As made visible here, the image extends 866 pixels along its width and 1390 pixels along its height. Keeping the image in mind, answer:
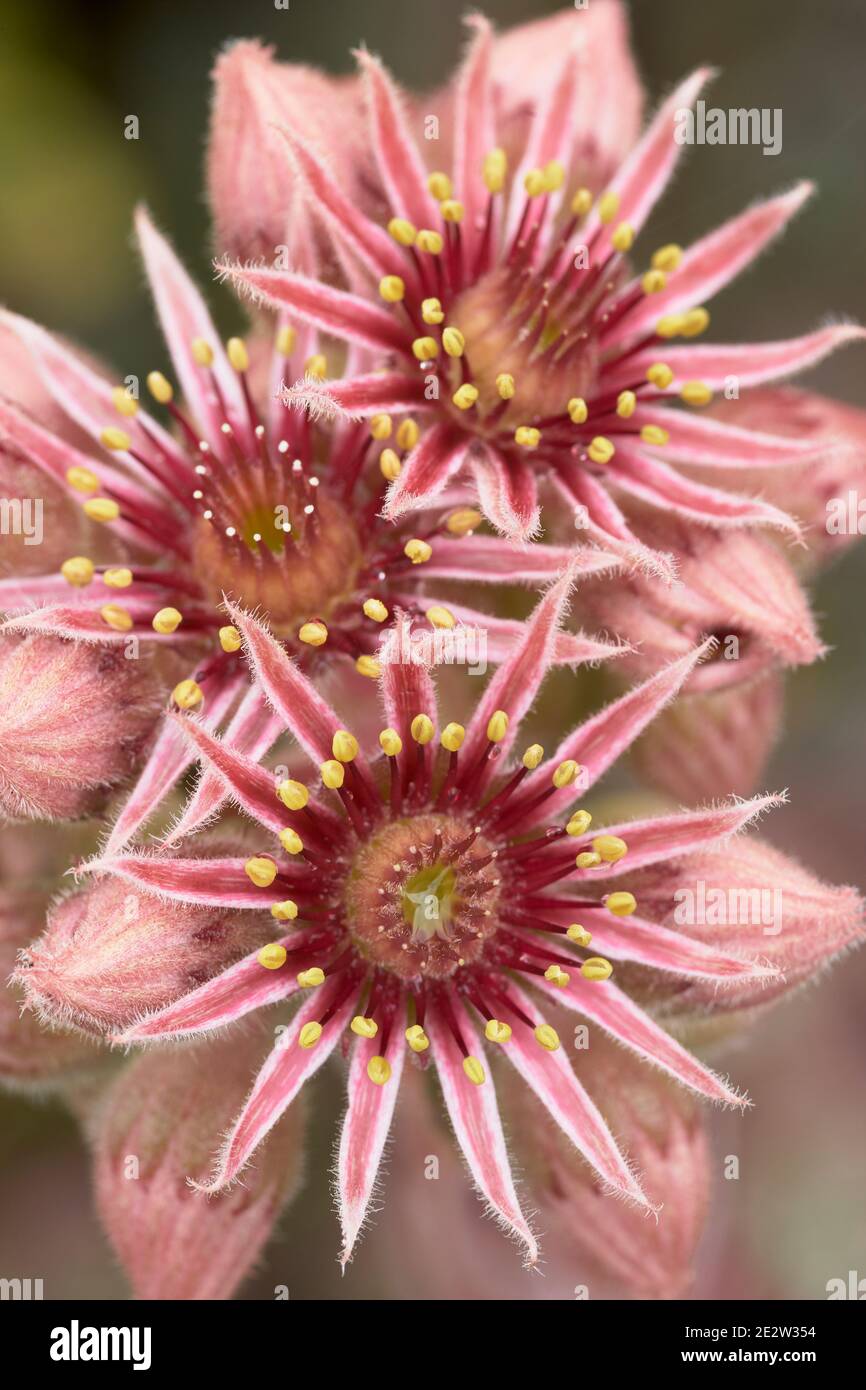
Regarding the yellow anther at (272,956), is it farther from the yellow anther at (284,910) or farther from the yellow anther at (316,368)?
the yellow anther at (316,368)

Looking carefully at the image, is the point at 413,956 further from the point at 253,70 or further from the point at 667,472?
the point at 253,70

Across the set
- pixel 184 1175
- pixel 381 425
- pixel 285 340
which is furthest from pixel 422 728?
pixel 184 1175

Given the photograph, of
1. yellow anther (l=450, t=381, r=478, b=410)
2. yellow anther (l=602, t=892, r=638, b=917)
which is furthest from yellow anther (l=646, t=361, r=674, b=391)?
yellow anther (l=602, t=892, r=638, b=917)

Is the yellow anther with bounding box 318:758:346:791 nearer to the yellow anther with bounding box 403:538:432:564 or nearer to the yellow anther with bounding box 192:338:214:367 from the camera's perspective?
the yellow anther with bounding box 403:538:432:564

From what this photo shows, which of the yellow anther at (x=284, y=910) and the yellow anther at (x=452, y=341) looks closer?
the yellow anther at (x=284, y=910)

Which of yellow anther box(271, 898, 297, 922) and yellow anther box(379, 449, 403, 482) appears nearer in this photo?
yellow anther box(271, 898, 297, 922)

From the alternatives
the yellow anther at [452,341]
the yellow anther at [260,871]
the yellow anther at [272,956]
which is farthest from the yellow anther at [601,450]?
the yellow anther at [272,956]
